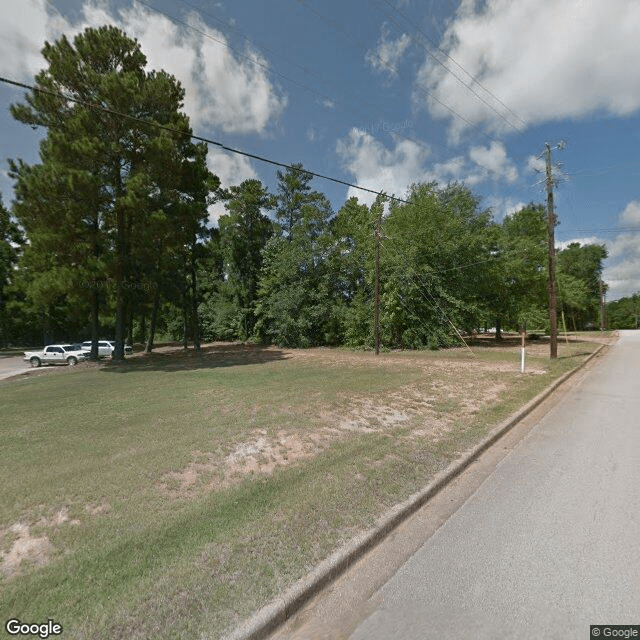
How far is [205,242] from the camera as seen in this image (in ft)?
87.0

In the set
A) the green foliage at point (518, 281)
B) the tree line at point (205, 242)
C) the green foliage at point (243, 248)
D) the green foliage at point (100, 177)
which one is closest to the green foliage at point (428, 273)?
the tree line at point (205, 242)

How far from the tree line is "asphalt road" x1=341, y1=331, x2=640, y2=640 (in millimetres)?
6605

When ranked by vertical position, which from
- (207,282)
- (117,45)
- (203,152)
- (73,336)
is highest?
(117,45)

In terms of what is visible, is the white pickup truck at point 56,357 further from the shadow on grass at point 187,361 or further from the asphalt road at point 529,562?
the asphalt road at point 529,562

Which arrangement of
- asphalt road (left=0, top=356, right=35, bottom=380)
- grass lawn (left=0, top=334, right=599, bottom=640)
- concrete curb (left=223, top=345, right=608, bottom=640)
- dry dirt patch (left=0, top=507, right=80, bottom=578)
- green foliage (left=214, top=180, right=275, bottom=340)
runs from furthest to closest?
green foliage (left=214, top=180, right=275, bottom=340)
asphalt road (left=0, top=356, right=35, bottom=380)
dry dirt patch (left=0, top=507, right=80, bottom=578)
grass lawn (left=0, top=334, right=599, bottom=640)
concrete curb (left=223, top=345, right=608, bottom=640)

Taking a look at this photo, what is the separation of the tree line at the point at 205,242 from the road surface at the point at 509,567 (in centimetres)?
657

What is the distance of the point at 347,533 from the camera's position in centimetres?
307

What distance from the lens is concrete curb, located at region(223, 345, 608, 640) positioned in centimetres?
219

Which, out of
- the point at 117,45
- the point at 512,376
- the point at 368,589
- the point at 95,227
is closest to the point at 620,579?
the point at 368,589

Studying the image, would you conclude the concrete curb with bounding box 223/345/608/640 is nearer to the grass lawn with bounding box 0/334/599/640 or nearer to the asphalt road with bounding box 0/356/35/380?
the grass lawn with bounding box 0/334/599/640

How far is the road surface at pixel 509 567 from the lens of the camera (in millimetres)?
2256

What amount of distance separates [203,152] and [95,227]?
8.36 meters

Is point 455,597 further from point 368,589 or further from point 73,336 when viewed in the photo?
point 73,336

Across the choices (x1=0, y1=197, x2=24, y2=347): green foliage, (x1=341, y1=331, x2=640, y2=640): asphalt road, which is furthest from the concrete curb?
(x1=0, y1=197, x2=24, y2=347): green foliage
